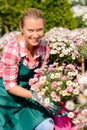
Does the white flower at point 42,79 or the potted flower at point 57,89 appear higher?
the white flower at point 42,79

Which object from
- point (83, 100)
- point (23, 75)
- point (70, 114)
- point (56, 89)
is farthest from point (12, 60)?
point (83, 100)

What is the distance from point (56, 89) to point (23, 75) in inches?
13.2

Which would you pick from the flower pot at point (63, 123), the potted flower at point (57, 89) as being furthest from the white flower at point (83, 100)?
the flower pot at point (63, 123)

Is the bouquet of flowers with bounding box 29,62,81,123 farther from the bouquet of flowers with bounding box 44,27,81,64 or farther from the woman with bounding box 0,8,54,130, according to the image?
the bouquet of flowers with bounding box 44,27,81,64

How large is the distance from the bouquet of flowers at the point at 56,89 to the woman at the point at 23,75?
10cm

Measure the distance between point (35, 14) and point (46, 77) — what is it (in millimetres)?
460

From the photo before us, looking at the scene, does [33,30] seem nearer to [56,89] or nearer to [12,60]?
[12,60]

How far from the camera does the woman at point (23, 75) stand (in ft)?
10.9

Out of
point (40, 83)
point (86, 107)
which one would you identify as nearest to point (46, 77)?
point (40, 83)

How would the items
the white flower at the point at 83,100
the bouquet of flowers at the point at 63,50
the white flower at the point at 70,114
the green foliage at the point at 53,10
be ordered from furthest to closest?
1. the green foliage at the point at 53,10
2. the bouquet of flowers at the point at 63,50
3. the white flower at the point at 70,114
4. the white flower at the point at 83,100

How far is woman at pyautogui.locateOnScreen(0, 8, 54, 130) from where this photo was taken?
3.33 metres

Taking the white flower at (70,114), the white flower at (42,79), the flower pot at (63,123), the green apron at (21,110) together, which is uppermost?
the white flower at (42,79)

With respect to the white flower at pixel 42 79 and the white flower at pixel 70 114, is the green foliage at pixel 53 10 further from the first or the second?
the white flower at pixel 70 114

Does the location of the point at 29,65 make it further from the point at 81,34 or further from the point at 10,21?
the point at 10,21
